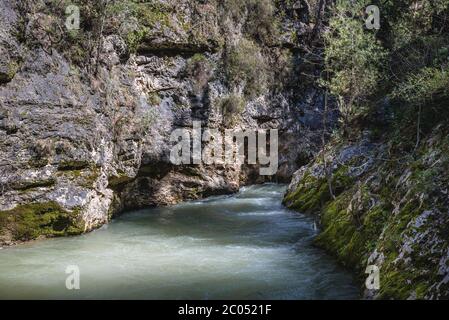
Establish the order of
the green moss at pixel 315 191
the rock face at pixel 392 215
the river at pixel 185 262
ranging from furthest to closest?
the green moss at pixel 315 191 → the river at pixel 185 262 → the rock face at pixel 392 215

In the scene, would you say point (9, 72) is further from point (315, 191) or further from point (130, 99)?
point (315, 191)

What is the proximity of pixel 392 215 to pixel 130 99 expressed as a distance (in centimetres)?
1042

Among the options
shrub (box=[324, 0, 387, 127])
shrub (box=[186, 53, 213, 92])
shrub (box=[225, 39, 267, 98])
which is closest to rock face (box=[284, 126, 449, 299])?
shrub (box=[324, 0, 387, 127])

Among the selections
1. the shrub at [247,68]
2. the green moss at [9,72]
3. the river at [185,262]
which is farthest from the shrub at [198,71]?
the green moss at [9,72]

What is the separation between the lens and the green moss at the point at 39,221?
11.4 meters

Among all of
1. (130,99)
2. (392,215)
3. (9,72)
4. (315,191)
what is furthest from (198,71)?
(392,215)

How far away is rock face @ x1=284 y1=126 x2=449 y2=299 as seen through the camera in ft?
21.9

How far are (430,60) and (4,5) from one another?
1116 centimetres

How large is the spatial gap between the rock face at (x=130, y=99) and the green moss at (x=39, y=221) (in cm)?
3

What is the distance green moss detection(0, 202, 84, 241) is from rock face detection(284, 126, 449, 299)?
6.53 metres

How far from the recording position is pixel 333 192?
13609 millimetres

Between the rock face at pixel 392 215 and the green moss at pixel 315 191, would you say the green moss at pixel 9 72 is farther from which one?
the green moss at pixel 315 191
